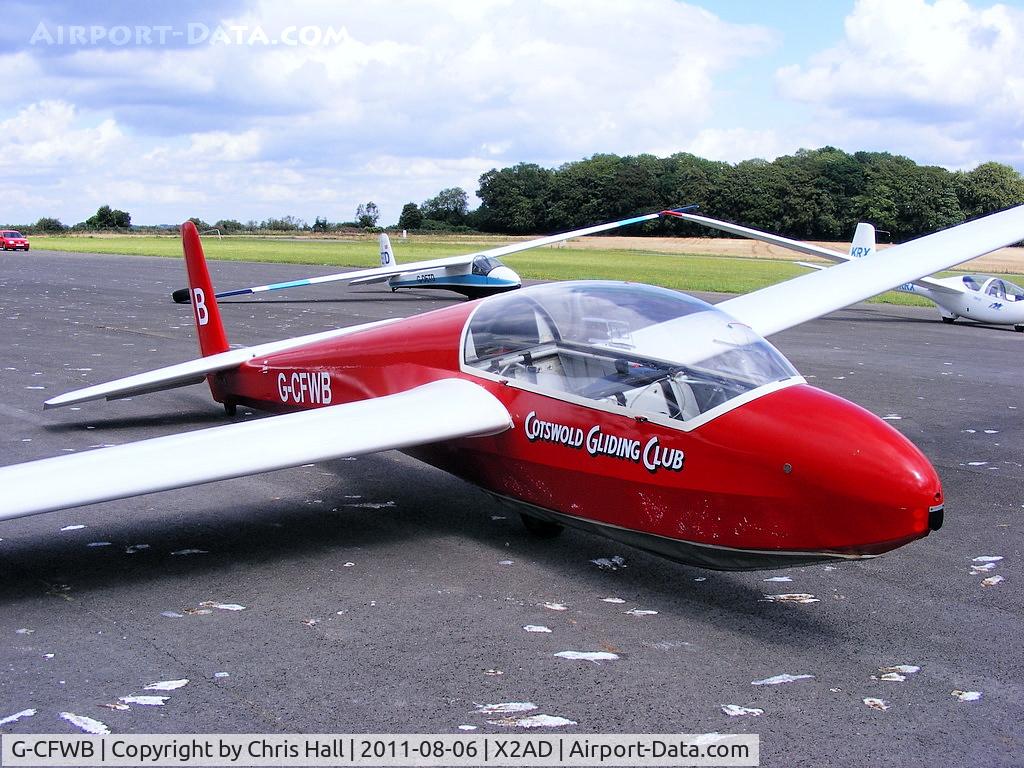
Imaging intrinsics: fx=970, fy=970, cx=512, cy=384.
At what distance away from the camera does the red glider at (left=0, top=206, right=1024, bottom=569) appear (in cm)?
471

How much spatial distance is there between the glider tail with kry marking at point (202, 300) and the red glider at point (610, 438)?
3358mm

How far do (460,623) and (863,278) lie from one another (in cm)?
645

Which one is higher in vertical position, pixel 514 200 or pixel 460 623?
pixel 514 200

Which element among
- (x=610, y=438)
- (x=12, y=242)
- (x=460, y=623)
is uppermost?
(x=12, y=242)

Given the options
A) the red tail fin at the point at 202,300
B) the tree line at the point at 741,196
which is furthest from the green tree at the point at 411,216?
the red tail fin at the point at 202,300

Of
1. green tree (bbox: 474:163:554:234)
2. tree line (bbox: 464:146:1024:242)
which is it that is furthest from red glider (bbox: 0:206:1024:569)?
green tree (bbox: 474:163:554:234)

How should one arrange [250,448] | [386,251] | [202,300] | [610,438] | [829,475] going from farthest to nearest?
1. [386,251]
2. [202,300]
3. [250,448]
4. [610,438]
5. [829,475]

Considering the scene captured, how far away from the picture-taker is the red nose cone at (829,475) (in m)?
4.49

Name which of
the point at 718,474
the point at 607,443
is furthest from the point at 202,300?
the point at 718,474

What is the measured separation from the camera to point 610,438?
554 cm

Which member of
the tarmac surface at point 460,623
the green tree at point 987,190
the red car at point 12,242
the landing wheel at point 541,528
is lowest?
the tarmac surface at point 460,623

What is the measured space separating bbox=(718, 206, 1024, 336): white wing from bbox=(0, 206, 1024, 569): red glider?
3.24 meters

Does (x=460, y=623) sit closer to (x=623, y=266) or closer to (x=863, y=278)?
(x=863, y=278)

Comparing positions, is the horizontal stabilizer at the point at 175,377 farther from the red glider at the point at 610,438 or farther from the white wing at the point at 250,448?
the white wing at the point at 250,448
